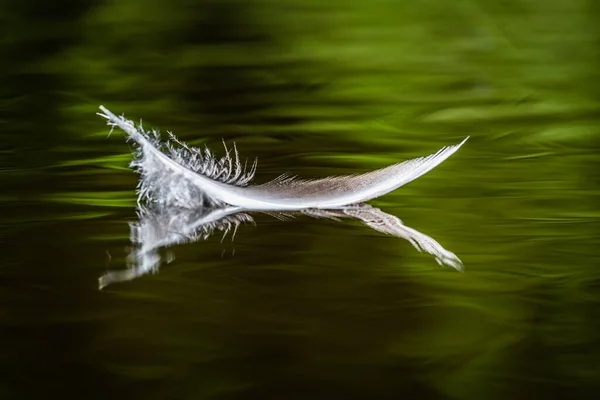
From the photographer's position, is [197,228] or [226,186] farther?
[226,186]

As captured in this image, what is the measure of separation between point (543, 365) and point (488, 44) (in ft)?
8.56

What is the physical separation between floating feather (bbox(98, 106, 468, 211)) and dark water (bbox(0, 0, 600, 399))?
49mm

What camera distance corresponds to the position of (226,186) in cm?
150

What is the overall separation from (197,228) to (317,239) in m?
0.18

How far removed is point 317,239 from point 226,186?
26 cm

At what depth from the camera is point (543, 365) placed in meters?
0.85

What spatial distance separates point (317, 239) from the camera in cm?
129

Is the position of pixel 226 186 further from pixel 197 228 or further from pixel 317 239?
pixel 317 239

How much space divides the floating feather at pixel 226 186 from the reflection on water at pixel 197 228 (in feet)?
0.05

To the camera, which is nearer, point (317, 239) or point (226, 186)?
point (317, 239)

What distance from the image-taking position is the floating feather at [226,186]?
1457 millimetres

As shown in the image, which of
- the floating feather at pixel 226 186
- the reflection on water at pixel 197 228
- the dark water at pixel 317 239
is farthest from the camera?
the floating feather at pixel 226 186

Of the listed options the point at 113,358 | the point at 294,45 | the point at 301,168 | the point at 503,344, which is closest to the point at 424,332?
the point at 503,344

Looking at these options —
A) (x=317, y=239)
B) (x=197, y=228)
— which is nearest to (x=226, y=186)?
(x=197, y=228)
